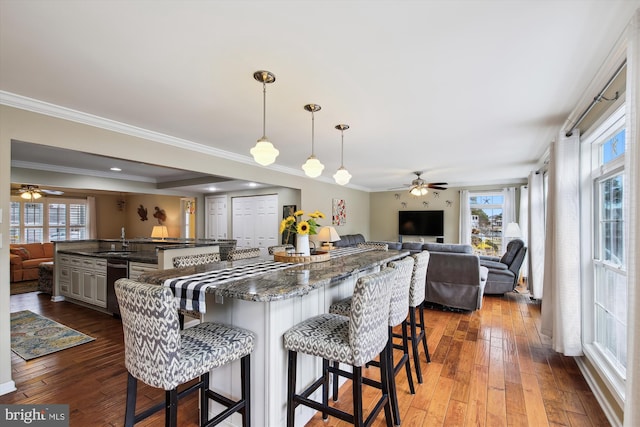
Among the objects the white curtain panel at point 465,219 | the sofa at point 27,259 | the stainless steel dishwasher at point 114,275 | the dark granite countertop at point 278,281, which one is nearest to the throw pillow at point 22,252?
the sofa at point 27,259

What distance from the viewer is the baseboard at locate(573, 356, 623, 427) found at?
1945 mm

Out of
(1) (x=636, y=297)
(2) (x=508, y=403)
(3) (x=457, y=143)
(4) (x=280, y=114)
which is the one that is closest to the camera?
(1) (x=636, y=297)

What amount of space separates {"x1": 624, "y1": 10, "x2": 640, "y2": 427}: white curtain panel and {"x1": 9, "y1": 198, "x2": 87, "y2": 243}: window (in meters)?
11.3

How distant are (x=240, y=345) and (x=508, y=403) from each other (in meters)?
2.06

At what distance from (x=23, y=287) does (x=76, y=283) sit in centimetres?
258

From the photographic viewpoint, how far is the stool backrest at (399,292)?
6.55 ft

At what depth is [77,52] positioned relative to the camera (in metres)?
1.85

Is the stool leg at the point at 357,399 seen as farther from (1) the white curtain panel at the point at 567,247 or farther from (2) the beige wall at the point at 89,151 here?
(2) the beige wall at the point at 89,151

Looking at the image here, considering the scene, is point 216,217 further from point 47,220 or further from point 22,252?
point 47,220

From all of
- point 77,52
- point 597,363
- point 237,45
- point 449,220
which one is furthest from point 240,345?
point 449,220

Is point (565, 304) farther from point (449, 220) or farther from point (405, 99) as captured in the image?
point (449, 220)

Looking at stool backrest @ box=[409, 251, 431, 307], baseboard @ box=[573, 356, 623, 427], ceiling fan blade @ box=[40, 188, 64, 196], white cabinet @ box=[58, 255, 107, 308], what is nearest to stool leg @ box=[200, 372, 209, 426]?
stool backrest @ box=[409, 251, 431, 307]

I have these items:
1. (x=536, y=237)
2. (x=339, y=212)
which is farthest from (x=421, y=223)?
(x=536, y=237)

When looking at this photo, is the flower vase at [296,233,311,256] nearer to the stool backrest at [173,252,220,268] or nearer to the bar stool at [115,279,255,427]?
the stool backrest at [173,252,220,268]
